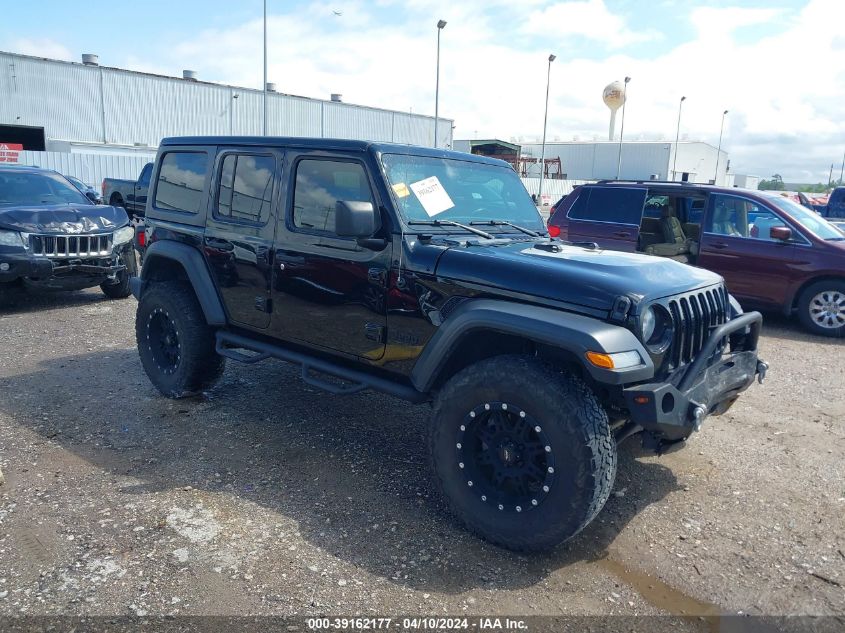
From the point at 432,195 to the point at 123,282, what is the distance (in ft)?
20.7

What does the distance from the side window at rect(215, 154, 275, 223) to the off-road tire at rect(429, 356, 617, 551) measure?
1.94 meters

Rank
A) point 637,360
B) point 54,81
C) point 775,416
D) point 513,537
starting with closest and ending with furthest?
point 637,360 < point 513,537 < point 775,416 < point 54,81

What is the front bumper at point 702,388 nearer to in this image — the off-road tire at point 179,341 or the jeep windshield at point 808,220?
the off-road tire at point 179,341

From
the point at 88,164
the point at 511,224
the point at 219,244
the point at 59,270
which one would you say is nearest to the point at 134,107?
the point at 88,164

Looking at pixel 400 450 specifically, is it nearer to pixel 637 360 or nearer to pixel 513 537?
pixel 513 537

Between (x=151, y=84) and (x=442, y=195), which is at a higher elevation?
(x=151, y=84)

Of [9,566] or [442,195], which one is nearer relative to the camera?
[9,566]

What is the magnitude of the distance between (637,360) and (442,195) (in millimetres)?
1667

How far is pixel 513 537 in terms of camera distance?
10.3 ft

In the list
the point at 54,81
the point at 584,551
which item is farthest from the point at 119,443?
the point at 54,81

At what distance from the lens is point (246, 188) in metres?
4.51

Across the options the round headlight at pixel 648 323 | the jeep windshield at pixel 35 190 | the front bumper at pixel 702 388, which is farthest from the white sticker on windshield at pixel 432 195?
the jeep windshield at pixel 35 190

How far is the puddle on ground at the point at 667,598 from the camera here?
2795 millimetres

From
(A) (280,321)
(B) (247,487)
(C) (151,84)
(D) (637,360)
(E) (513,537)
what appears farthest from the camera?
(C) (151,84)
